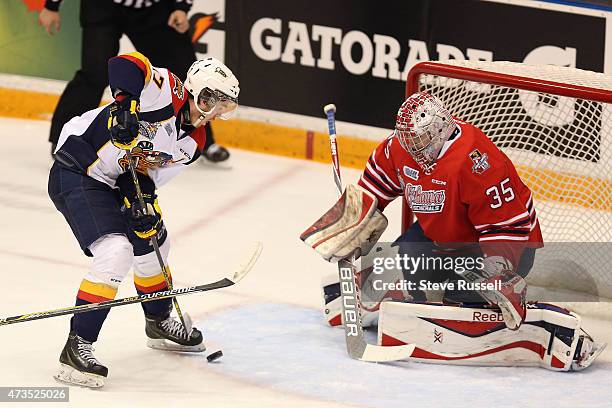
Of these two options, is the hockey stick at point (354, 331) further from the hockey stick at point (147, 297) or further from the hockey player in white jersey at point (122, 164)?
the hockey player in white jersey at point (122, 164)

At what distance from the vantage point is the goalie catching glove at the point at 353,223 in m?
4.79

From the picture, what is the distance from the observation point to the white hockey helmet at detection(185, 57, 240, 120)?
14.2 feet

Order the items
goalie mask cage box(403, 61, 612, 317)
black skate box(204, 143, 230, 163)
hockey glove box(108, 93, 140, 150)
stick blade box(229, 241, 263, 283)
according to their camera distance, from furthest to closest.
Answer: black skate box(204, 143, 230, 163) → goalie mask cage box(403, 61, 612, 317) → stick blade box(229, 241, 263, 283) → hockey glove box(108, 93, 140, 150)

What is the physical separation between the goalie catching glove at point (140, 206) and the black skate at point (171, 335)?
36cm

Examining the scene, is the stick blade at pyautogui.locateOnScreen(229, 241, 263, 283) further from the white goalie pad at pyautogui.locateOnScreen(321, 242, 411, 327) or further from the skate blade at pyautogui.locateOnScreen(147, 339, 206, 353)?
the white goalie pad at pyautogui.locateOnScreen(321, 242, 411, 327)

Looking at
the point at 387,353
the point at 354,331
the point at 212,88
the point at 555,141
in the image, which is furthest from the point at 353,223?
the point at 555,141

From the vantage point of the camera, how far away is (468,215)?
4.57 m

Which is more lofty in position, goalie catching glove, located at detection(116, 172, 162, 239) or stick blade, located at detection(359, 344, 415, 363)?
goalie catching glove, located at detection(116, 172, 162, 239)

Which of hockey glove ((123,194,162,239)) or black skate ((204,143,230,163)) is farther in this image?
black skate ((204,143,230,163))

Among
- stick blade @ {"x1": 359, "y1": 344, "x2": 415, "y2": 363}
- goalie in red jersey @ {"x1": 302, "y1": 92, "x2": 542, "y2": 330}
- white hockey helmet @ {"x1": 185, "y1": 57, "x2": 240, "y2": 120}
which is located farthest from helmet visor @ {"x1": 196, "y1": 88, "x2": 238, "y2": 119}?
stick blade @ {"x1": 359, "y1": 344, "x2": 415, "y2": 363}

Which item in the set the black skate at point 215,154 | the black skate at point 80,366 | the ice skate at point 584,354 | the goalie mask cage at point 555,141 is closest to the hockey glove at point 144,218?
the black skate at point 80,366

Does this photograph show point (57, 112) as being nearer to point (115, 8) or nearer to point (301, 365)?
point (115, 8)

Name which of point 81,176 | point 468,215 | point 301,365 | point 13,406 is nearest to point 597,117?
point 468,215

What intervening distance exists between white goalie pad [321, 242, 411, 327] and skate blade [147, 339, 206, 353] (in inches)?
18.6
